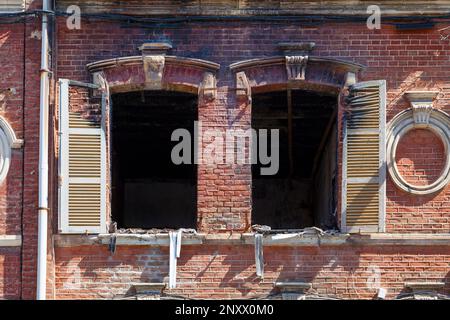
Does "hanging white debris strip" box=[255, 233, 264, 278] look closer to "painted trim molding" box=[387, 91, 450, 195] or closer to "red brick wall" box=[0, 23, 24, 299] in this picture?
"painted trim molding" box=[387, 91, 450, 195]

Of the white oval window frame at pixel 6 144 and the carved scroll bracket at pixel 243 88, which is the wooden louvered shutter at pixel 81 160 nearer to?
the white oval window frame at pixel 6 144

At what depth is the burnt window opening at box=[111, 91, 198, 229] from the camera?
66.4 ft

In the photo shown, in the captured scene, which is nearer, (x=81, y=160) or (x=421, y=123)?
(x=81, y=160)

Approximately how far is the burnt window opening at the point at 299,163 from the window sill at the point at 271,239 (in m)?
0.53

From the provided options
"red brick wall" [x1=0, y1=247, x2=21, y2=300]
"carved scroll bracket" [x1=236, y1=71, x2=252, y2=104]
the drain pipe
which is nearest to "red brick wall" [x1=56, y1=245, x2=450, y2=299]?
the drain pipe

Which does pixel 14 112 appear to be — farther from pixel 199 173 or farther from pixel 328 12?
pixel 328 12

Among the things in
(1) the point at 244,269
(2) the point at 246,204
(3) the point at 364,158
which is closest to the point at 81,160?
(2) the point at 246,204

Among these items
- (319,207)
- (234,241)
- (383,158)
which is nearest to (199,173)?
(234,241)

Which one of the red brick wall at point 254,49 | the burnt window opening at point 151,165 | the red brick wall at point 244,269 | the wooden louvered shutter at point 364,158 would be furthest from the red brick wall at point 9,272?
the wooden louvered shutter at point 364,158

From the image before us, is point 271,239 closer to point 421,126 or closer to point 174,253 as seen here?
point 174,253

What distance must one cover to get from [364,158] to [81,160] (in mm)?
3524

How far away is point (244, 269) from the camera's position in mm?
18078

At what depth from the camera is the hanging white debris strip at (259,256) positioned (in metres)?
18.0

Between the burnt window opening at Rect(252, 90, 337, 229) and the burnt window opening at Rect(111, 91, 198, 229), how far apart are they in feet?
3.52
